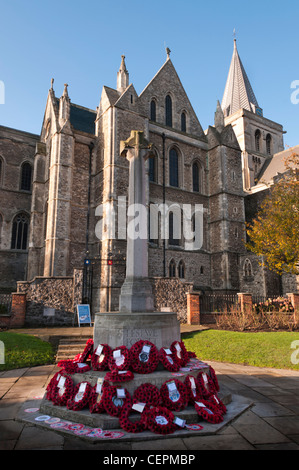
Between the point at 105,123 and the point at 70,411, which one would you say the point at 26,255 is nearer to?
the point at 105,123

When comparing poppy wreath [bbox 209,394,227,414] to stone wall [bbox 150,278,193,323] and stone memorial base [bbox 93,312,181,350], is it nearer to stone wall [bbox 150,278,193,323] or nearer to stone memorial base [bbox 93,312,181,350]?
stone memorial base [bbox 93,312,181,350]

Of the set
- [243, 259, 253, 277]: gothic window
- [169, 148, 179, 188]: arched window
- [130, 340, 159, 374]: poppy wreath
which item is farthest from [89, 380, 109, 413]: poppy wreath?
[169, 148, 179, 188]: arched window

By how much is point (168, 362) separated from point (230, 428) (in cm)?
133

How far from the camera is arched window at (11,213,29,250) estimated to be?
2452 centimetres

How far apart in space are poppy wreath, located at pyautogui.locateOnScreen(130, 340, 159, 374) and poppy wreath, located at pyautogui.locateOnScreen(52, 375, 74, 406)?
3.33 feet

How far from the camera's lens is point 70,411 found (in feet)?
14.4

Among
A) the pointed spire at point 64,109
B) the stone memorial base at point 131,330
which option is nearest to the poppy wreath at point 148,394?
the stone memorial base at point 131,330

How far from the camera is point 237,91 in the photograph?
167 feet

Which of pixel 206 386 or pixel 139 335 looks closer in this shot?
pixel 206 386

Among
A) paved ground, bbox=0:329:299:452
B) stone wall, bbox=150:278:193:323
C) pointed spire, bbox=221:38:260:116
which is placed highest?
pointed spire, bbox=221:38:260:116

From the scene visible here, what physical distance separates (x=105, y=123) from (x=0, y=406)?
1987 centimetres

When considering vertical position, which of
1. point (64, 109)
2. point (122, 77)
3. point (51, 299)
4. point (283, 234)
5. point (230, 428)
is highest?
point (122, 77)

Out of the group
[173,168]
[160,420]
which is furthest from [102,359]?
[173,168]

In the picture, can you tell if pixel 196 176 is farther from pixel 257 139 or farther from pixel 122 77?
pixel 257 139
